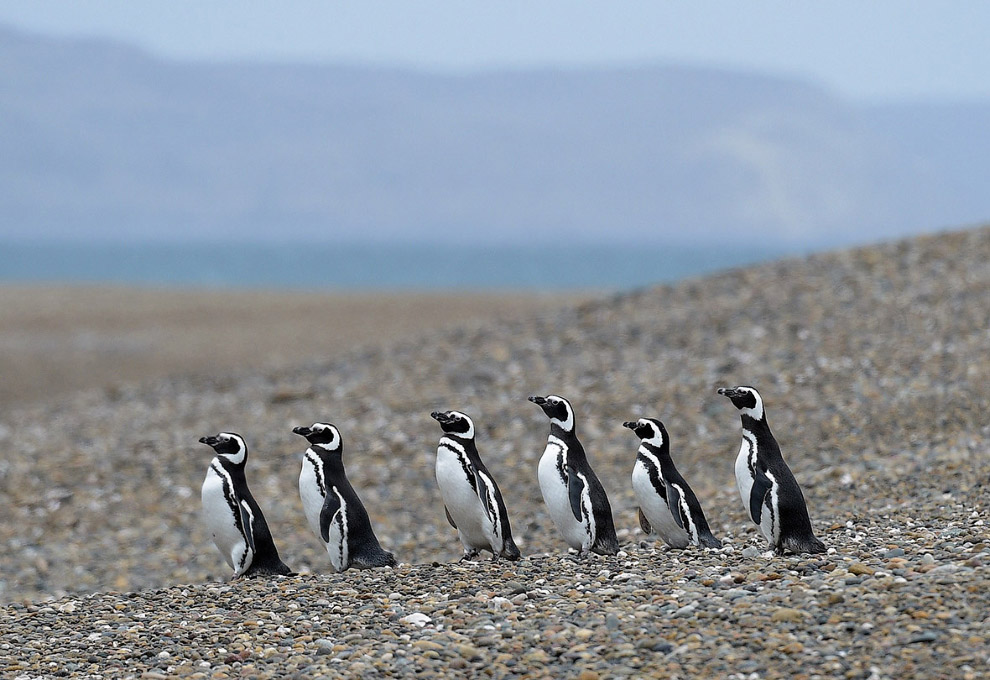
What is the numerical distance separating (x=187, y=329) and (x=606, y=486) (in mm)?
15259

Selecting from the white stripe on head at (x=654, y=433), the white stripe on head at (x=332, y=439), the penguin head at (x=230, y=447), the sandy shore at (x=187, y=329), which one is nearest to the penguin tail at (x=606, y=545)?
the white stripe on head at (x=654, y=433)

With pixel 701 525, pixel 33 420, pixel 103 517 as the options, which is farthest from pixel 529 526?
pixel 33 420

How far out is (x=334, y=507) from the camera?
273 inches

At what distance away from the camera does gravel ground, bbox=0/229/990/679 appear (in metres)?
5.50

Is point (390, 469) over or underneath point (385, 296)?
underneath

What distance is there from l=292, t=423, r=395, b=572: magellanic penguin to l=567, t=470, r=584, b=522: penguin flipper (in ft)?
3.52

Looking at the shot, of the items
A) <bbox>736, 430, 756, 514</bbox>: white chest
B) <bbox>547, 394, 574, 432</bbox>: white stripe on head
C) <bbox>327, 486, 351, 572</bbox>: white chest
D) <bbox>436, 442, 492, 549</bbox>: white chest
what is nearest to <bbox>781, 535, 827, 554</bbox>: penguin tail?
<bbox>736, 430, 756, 514</bbox>: white chest

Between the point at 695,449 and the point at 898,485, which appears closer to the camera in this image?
the point at 898,485

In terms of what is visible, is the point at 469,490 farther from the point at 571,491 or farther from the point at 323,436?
the point at 323,436

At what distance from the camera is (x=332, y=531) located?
698 cm

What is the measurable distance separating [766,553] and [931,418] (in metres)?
5.31

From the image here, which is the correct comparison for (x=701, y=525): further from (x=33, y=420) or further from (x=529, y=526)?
(x=33, y=420)

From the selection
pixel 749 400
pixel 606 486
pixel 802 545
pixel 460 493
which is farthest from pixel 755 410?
pixel 606 486

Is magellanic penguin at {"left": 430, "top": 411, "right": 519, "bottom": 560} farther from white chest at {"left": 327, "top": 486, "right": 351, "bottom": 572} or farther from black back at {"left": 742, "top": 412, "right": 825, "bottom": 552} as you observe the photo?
black back at {"left": 742, "top": 412, "right": 825, "bottom": 552}
